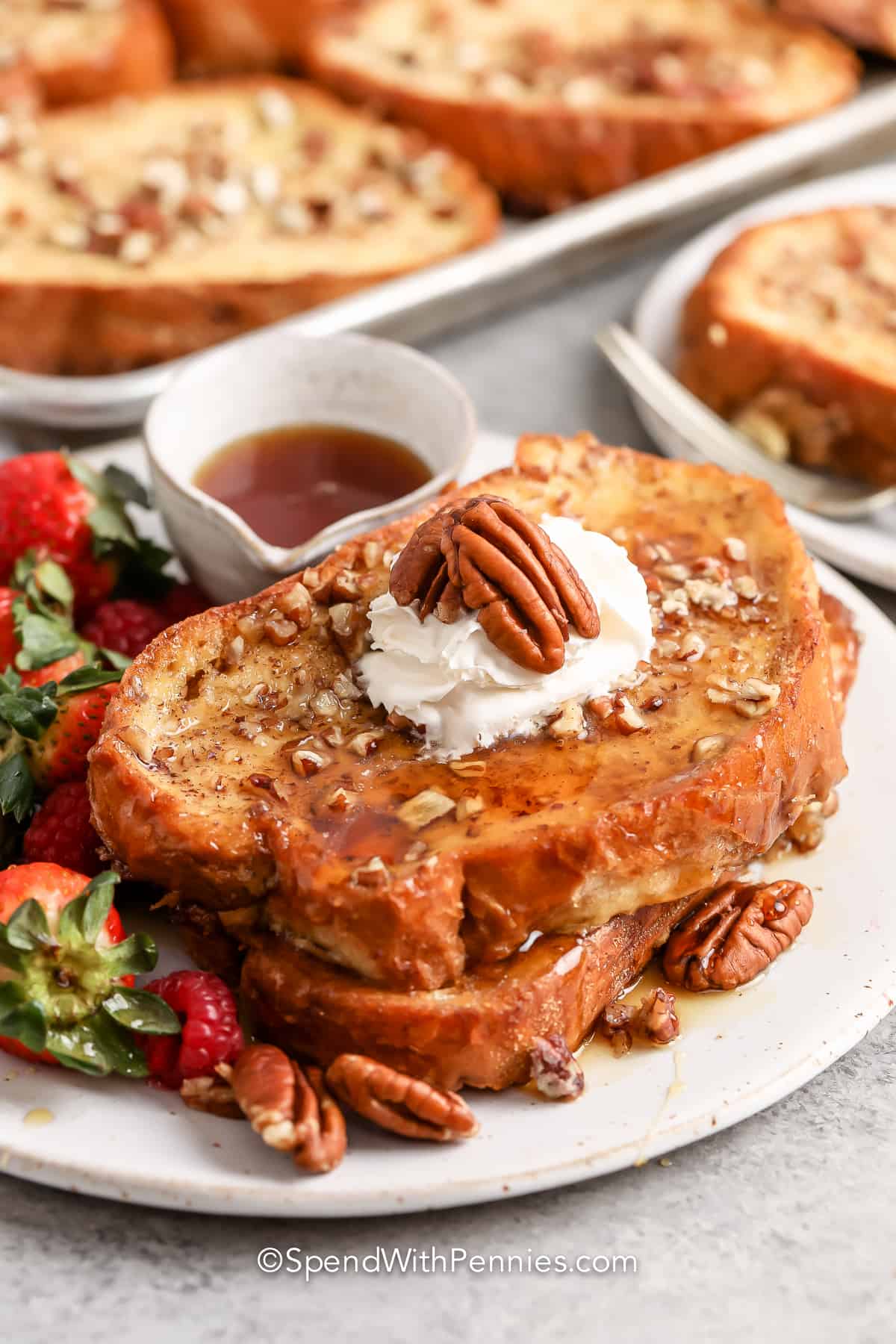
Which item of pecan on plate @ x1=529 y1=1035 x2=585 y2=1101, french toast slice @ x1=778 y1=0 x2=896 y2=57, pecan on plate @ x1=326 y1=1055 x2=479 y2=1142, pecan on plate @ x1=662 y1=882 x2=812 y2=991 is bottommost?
pecan on plate @ x1=326 y1=1055 x2=479 y2=1142

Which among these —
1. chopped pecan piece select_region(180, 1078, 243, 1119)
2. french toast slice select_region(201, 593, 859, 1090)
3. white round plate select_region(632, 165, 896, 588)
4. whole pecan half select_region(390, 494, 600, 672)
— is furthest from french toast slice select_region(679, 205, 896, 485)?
chopped pecan piece select_region(180, 1078, 243, 1119)

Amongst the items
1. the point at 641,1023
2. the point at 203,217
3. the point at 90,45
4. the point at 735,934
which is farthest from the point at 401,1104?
the point at 90,45

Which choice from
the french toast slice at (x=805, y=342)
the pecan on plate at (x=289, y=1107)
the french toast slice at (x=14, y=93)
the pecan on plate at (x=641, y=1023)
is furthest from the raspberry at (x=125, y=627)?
the french toast slice at (x=14, y=93)

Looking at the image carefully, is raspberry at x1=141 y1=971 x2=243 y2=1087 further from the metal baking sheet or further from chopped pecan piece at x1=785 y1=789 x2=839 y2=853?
the metal baking sheet

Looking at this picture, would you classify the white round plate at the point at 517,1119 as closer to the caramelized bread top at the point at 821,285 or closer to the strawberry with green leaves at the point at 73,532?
the strawberry with green leaves at the point at 73,532

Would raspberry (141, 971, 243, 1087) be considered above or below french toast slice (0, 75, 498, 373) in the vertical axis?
above
